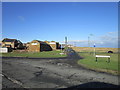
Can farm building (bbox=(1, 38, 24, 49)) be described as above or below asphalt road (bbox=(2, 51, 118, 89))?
above

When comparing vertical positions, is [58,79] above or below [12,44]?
below

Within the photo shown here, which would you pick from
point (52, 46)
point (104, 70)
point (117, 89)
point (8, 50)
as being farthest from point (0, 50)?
point (117, 89)

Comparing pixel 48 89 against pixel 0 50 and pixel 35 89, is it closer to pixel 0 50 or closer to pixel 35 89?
pixel 35 89

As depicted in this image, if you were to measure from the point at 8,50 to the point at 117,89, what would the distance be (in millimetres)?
58327

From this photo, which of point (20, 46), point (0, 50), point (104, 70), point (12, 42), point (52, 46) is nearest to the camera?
point (104, 70)

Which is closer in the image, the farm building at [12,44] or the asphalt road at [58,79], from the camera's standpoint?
the asphalt road at [58,79]

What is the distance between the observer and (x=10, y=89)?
7109 millimetres

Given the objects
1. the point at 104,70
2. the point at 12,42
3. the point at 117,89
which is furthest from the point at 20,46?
the point at 117,89

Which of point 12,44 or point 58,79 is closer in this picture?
point 58,79

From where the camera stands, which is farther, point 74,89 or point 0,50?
point 0,50

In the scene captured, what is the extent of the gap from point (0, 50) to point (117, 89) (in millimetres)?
58110

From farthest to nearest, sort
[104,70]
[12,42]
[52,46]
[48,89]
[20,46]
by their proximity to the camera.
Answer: [52,46] < [20,46] < [12,42] < [104,70] < [48,89]

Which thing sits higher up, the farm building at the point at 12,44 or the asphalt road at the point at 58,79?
the farm building at the point at 12,44

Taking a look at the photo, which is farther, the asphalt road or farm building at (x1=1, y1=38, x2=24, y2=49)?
farm building at (x1=1, y1=38, x2=24, y2=49)
